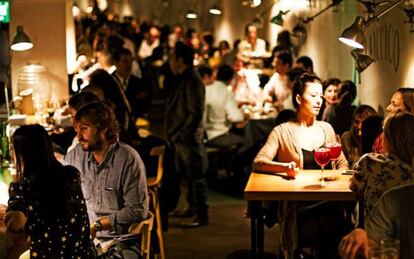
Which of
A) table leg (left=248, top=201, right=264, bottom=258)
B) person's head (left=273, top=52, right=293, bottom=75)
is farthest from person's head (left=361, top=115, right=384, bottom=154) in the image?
person's head (left=273, top=52, right=293, bottom=75)

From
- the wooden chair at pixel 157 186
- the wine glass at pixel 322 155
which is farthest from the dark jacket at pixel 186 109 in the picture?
the wine glass at pixel 322 155

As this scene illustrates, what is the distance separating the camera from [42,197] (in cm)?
421

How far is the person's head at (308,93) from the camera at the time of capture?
6027mm

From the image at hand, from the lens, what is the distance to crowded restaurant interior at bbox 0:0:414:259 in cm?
424

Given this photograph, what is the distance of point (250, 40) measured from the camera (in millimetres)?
12477

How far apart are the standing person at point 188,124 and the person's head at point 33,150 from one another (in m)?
4.28

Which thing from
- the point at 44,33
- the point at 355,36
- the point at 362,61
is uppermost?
the point at 44,33

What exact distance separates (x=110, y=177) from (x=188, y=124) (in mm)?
3462

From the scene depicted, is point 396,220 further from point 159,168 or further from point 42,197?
point 159,168

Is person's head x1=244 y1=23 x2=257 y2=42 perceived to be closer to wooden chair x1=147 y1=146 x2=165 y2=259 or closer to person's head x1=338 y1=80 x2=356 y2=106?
person's head x1=338 y1=80 x2=356 y2=106

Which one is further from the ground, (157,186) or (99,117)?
(99,117)

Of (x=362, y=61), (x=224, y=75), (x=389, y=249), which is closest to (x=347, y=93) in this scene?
(x=362, y=61)

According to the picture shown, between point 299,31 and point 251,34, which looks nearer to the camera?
point 299,31

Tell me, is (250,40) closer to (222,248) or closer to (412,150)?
(222,248)
